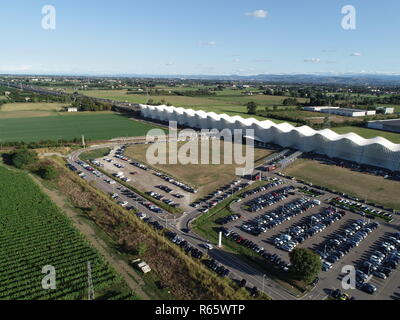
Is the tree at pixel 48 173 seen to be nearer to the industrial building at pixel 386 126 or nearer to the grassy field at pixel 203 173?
the grassy field at pixel 203 173

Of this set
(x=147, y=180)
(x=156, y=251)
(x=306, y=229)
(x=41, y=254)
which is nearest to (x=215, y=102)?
(x=147, y=180)

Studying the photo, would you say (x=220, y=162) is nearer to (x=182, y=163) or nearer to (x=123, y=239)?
(x=182, y=163)

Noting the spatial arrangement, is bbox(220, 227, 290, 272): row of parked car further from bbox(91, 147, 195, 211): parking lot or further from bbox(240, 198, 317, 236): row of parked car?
bbox(91, 147, 195, 211): parking lot

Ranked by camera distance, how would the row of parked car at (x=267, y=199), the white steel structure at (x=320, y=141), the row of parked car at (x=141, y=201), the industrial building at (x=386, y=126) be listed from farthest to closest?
the industrial building at (x=386, y=126) < the white steel structure at (x=320, y=141) < the row of parked car at (x=267, y=199) < the row of parked car at (x=141, y=201)

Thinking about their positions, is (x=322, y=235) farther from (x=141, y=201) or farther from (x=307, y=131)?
(x=307, y=131)

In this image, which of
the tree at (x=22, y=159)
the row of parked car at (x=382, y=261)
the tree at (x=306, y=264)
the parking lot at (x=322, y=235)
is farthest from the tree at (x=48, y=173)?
the row of parked car at (x=382, y=261)

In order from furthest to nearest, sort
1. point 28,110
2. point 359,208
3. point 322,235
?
point 28,110 < point 359,208 < point 322,235

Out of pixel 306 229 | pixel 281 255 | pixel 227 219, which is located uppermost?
pixel 227 219
